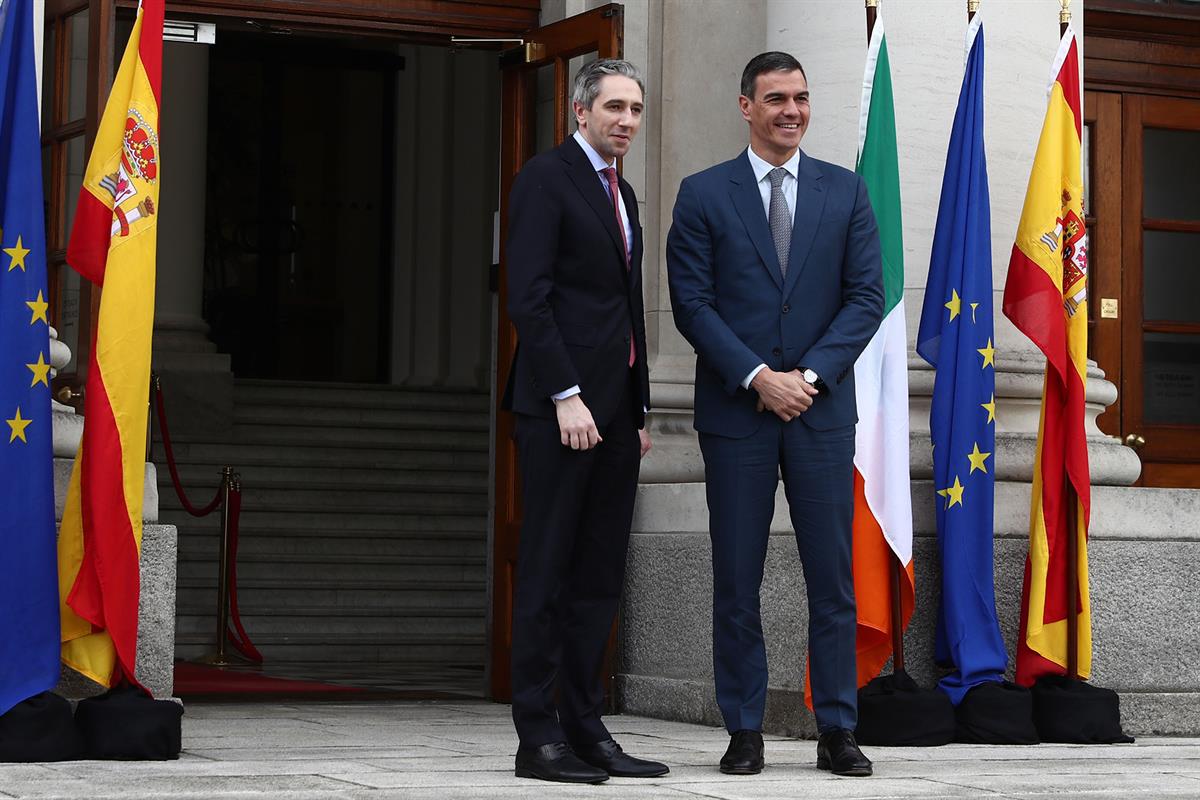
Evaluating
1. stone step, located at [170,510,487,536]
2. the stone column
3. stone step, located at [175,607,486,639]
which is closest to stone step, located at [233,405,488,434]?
the stone column

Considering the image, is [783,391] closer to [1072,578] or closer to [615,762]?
[615,762]

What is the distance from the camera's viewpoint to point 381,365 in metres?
19.7

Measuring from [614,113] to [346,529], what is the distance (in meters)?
8.86

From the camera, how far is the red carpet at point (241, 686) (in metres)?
9.19

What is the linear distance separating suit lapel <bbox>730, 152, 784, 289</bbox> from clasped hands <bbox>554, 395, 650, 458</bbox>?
2.61 ft

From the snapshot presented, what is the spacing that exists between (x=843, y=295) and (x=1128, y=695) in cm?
218

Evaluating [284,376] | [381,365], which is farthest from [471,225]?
[284,376]

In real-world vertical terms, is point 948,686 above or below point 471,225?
below

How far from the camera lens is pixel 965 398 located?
270 inches

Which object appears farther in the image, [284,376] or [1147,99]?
[284,376]

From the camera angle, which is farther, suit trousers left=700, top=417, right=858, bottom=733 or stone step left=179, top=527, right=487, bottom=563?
stone step left=179, top=527, right=487, bottom=563

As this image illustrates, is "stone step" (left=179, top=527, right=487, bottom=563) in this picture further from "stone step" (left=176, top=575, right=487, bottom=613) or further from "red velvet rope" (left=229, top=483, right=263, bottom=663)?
"red velvet rope" (left=229, top=483, right=263, bottom=663)

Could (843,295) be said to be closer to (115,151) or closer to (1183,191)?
(115,151)

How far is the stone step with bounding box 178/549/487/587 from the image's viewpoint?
1328cm
